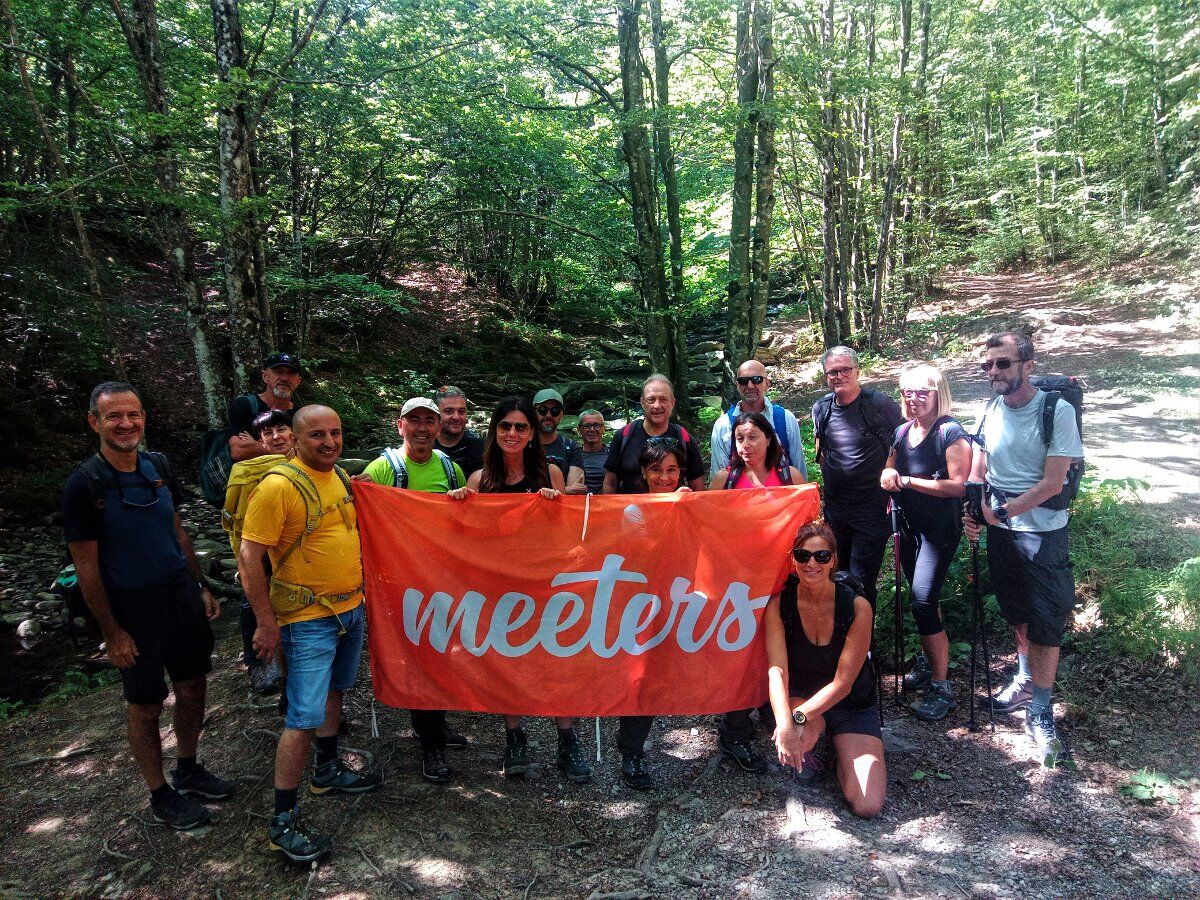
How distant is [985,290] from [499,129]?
55.3ft

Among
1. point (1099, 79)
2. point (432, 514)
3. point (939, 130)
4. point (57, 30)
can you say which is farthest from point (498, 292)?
point (432, 514)

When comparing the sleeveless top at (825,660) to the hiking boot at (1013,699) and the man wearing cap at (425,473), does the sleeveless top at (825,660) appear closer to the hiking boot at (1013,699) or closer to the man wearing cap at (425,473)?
the hiking boot at (1013,699)

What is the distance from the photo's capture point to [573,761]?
159 inches

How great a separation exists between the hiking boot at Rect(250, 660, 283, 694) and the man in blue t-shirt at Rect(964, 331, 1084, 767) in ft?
16.2

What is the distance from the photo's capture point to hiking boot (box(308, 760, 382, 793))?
12.6 ft

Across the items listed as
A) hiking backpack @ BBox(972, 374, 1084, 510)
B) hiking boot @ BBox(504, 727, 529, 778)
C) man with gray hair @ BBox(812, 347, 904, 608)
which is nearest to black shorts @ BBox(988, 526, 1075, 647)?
hiking backpack @ BBox(972, 374, 1084, 510)

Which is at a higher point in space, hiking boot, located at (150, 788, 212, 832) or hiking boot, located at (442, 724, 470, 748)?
hiking boot, located at (150, 788, 212, 832)

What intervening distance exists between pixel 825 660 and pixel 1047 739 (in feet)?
4.43

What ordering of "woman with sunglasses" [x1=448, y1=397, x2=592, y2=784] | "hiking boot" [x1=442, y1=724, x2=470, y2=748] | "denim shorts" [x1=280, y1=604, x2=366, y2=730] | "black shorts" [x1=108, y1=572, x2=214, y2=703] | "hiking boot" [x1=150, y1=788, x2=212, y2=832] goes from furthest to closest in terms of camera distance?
"hiking boot" [x1=442, y1=724, x2=470, y2=748] < "woman with sunglasses" [x1=448, y1=397, x2=592, y2=784] < "hiking boot" [x1=150, y1=788, x2=212, y2=832] < "black shorts" [x1=108, y1=572, x2=214, y2=703] < "denim shorts" [x1=280, y1=604, x2=366, y2=730]

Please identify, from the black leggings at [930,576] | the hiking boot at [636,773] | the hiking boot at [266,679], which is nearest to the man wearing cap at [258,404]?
the hiking boot at [266,679]

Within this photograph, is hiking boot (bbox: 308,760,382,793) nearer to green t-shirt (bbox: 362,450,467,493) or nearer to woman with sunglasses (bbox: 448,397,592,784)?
woman with sunglasses (bbox: 448,397,592,784)

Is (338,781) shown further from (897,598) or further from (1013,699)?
(1013,699)

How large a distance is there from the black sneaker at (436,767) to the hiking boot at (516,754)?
1.13ft

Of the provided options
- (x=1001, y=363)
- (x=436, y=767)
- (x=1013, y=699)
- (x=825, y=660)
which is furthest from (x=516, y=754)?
(x=1001, y=363)
